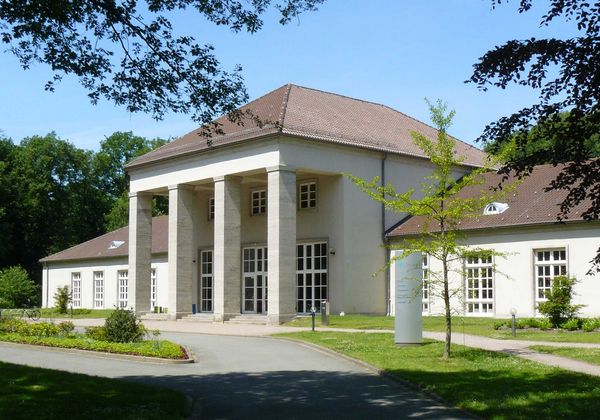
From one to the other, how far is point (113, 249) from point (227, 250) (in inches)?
775

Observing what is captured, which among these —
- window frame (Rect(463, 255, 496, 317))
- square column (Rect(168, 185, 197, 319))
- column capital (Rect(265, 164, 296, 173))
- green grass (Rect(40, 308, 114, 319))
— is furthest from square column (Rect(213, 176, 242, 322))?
window frame (Rect(463, 255, 496, 317))

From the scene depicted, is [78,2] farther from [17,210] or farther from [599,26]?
[17,210]

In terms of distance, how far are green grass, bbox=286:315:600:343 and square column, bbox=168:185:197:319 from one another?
8.54 meters

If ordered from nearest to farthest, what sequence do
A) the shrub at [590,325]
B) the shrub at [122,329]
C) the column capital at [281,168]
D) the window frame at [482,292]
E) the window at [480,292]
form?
1. the shrub at [122,329]
2. the shrub at [590,325]
3. the window frame at [482,292]
4. the window at [480,292]
5. the column capital at [281,168]

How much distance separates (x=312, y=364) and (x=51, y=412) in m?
8.28

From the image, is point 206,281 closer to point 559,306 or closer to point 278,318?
point 278,318

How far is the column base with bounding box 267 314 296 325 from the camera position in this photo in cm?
3466

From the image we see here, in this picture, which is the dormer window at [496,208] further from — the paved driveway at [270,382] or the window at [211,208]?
the window at [211,208]

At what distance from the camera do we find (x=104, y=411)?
10.6 metres

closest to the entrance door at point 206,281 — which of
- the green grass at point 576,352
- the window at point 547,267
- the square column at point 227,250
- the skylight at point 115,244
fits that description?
the square column at point 227,250

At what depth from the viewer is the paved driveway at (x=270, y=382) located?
11.5m

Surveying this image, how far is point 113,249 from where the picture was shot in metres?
54.9

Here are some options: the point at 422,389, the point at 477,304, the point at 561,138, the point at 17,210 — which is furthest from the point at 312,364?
the point at 17,210

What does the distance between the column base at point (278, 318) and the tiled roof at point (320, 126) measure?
8.10 meters
